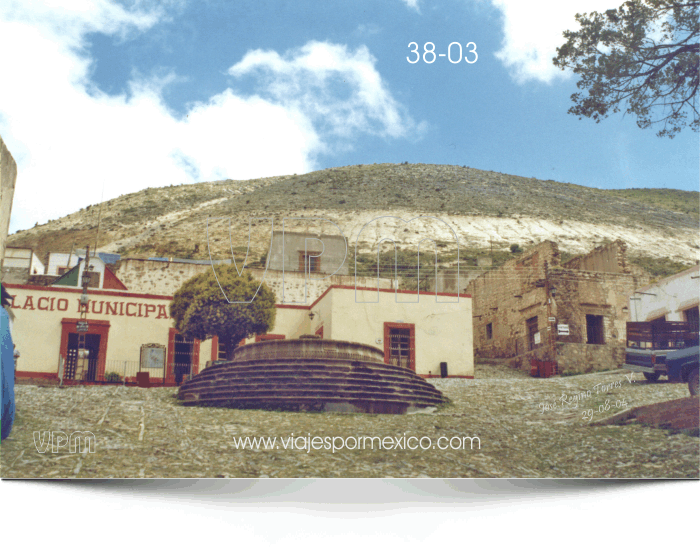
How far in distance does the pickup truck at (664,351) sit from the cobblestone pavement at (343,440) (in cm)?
37

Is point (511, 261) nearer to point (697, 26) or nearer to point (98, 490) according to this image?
point (697, 26)

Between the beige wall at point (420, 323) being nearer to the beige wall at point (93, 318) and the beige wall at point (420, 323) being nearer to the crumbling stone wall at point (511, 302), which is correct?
the crumbling stone wall at point (511, 302)

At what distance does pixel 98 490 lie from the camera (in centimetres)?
721

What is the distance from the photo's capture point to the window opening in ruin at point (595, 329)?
9.71 m

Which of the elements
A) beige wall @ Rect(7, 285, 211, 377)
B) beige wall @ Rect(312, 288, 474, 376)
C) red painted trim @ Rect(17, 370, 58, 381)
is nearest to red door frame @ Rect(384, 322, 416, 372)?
beige wall @ Rect(312, 288, 474, 376)

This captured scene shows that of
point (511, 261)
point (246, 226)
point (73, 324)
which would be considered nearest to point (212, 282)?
point (246, 226)

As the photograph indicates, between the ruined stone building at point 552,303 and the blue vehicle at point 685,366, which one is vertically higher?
the ruined stone building at point 552,303

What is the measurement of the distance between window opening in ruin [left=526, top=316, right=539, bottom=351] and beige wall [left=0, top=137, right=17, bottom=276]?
26.5 ft

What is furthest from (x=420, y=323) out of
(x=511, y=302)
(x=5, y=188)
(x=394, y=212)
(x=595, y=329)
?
(x=5, y=188)

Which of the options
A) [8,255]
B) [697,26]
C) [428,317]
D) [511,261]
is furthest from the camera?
[511,261]

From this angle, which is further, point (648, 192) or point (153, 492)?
point (648, 192)

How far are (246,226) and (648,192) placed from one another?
21.8ft

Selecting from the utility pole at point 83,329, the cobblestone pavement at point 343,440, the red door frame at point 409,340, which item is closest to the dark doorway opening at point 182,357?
the cobblestone pavement at point 343,440

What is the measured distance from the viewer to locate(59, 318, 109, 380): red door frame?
8.42m
